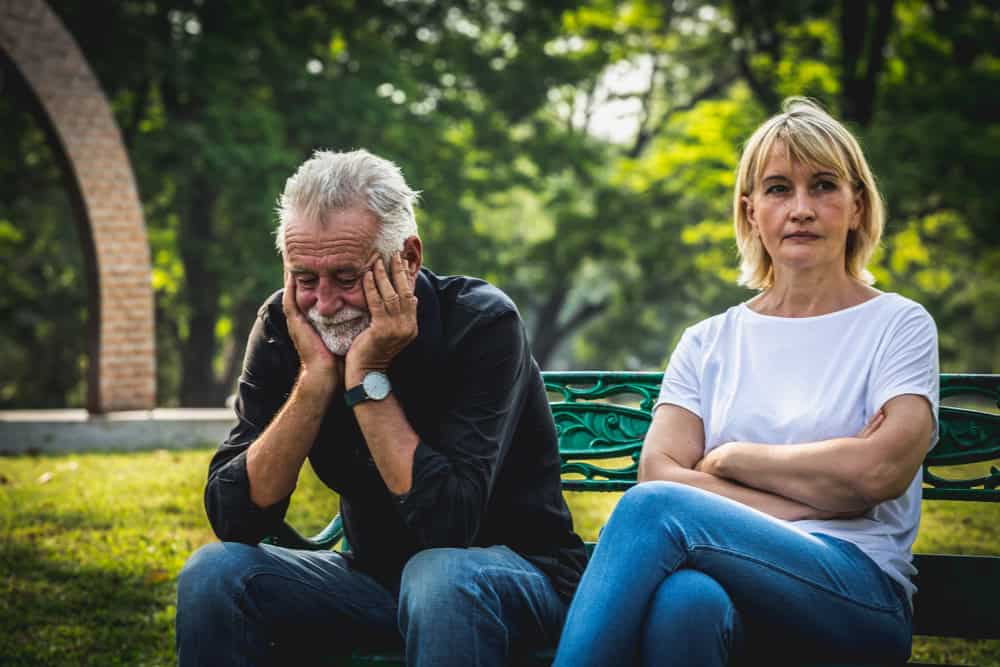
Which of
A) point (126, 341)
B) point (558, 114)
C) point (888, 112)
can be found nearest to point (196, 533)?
point (126, 341)

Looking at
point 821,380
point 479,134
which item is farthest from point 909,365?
point 479,134

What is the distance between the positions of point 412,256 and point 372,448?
0.59m

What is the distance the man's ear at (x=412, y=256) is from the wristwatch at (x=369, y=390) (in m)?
0.32

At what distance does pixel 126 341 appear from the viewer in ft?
36.6

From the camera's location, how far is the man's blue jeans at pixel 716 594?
251cm

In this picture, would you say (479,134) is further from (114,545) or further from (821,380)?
(821,380)

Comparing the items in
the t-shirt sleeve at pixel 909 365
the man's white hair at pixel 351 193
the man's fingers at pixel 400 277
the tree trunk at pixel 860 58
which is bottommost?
the t-shirt sleeve at pixel 909 365

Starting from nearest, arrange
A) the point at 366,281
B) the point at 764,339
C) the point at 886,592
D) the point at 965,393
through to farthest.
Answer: the point at 886,592 → the point at 366,281 → the point at 764,339 → the point at 965,393

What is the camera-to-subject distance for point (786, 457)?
2.94m

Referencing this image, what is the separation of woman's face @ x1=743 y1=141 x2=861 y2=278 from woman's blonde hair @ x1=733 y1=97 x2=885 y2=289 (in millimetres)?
24

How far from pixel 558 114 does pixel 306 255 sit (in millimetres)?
24265

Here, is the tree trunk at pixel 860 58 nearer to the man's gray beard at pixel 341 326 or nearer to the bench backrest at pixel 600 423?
the bench backrest at pixel 600 423

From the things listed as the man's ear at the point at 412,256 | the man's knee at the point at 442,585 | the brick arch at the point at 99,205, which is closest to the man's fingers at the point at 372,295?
the man's ear at the point at 412,256

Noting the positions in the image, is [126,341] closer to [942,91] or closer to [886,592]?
[886,592]
